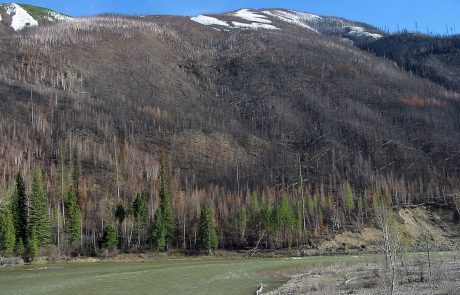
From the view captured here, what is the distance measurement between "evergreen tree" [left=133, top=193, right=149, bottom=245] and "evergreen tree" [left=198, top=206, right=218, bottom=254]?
1277cm

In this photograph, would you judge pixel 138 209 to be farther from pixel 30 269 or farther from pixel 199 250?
pixel 30 269

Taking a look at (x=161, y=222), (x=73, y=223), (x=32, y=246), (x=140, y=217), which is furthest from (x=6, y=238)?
(x=161, y=222)

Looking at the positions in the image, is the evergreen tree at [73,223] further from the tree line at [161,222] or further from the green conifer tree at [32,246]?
the green conifer tree at [32,246]

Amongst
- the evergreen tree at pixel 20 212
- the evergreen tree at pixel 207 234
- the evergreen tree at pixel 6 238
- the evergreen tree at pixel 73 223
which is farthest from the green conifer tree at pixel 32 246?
the evergreen tree at pixel 207 234

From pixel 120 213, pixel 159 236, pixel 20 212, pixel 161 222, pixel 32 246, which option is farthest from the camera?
pixel 120 213

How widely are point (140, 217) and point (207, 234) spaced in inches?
632

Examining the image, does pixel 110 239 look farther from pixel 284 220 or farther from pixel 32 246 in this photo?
pixel 284 220

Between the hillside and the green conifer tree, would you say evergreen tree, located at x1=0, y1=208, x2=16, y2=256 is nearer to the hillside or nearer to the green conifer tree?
the green conifer tree

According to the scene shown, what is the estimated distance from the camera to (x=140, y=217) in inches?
4136

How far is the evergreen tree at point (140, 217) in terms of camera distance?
104250 millimetres

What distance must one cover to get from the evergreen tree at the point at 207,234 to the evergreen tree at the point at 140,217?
12772 mm

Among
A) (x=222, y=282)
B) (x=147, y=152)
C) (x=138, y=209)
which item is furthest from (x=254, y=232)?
(x=147, y=152)

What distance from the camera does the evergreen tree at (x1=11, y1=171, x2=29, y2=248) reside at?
89.2m

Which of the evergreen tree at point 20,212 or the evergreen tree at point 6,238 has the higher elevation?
the evergreen tree at point 20,212
